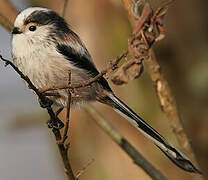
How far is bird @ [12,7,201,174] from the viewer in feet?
10.3

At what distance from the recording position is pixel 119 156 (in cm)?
466

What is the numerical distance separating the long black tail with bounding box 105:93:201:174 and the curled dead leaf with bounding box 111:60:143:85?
844mm

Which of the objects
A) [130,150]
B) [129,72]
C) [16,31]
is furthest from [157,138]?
[16,31]

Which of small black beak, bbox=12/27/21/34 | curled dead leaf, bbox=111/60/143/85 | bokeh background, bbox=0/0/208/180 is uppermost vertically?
small black beak, bbox=12/27/21/34

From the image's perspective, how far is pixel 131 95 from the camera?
15.1ft

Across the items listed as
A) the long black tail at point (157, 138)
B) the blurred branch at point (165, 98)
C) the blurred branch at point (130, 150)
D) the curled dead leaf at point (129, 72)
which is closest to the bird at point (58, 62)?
the long black tail at point (157, 138)

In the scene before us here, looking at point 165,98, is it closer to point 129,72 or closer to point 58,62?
point 129,72

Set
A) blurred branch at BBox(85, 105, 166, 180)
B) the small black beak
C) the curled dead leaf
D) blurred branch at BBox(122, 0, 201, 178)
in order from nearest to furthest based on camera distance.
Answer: the curled dead leaf < blurred branch at BBox(122, 0, 201, 178) < blurred branch at BBox(85, 105, 166, 180) < the small black beak

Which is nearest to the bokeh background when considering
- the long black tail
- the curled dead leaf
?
the long black tail

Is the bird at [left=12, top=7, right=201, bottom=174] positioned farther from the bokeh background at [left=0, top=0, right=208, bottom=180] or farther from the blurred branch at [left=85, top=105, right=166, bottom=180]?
the bokeh background at [left=0, top=0, right=208, bottom=180]

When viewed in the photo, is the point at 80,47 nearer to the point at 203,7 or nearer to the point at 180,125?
the point at 180,125

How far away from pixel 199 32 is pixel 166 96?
7.25 feet

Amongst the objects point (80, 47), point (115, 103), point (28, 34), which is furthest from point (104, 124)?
point (28, 34)

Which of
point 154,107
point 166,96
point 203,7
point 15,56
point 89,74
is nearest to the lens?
point 166,96
